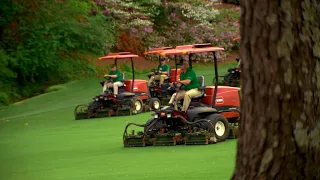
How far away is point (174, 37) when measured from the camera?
55406 mm

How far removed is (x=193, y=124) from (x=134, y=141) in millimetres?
1472

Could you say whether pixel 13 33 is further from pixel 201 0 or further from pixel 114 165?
pixel 114 165

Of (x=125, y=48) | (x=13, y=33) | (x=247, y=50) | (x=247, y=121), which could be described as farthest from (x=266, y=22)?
(x=125, y=48)

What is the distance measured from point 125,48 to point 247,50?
4751 cm

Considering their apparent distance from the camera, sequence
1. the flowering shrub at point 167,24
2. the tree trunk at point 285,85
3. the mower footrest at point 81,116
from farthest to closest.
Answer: the flowering shrub at point 167,24
the mower footrest at point 81,116
the tree trunk at point 285,85

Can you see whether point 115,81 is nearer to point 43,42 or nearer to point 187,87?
point 187,87

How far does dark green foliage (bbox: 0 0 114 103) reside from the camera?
4075 centimetres

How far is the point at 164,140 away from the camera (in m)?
17.5

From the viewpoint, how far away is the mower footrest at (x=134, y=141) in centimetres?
1781

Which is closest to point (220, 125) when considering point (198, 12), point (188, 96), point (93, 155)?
point (188, 96)

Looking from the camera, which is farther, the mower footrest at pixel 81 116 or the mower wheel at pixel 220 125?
the mower footrest at pixel 81 116

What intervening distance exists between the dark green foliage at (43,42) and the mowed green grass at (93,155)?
39.4 feet

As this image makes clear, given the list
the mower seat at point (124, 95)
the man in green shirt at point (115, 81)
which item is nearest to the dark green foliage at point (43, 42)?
the man in green shirt at point (115, 81)

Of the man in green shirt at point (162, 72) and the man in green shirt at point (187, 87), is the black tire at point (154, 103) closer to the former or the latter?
the man in green shirt at point (162, 72)
